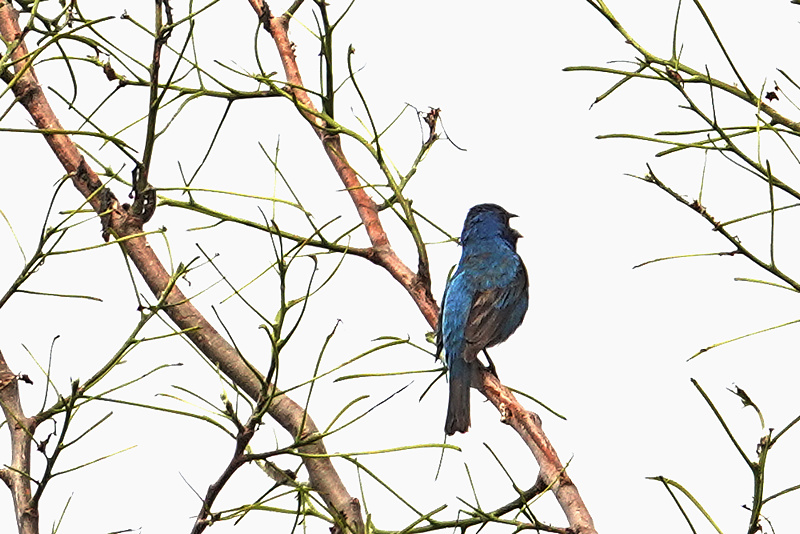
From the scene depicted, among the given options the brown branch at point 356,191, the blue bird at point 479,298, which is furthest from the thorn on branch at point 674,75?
the blue bird at point 479,298

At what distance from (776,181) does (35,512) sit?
5.53ft

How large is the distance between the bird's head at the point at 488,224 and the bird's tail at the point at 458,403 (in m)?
1.54

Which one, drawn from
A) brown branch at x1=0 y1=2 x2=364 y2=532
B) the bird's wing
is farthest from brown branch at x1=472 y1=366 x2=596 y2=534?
the bird's wing

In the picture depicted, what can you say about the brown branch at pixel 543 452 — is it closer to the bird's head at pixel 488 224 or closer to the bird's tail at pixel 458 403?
the bird's tail at pixel 458 403

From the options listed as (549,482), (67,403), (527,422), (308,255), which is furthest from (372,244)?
(67,403)

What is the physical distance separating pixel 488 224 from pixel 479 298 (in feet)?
2.88

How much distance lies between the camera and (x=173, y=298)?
3.09 metres

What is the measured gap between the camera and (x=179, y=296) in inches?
122

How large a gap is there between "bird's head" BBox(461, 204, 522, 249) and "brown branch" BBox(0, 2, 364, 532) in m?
3.89

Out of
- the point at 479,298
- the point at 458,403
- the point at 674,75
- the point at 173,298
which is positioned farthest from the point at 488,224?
the point at 674,75

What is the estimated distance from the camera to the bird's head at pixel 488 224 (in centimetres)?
693

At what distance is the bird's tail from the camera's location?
5.43 m

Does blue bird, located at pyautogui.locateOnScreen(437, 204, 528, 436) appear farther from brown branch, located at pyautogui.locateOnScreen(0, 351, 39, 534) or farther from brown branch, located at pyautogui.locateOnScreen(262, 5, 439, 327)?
brown branch, located at pyautogui.locateOnScreen(0, 351, 39, 534)

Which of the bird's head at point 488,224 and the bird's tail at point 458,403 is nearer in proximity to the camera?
the bird's tail at point 458,403
